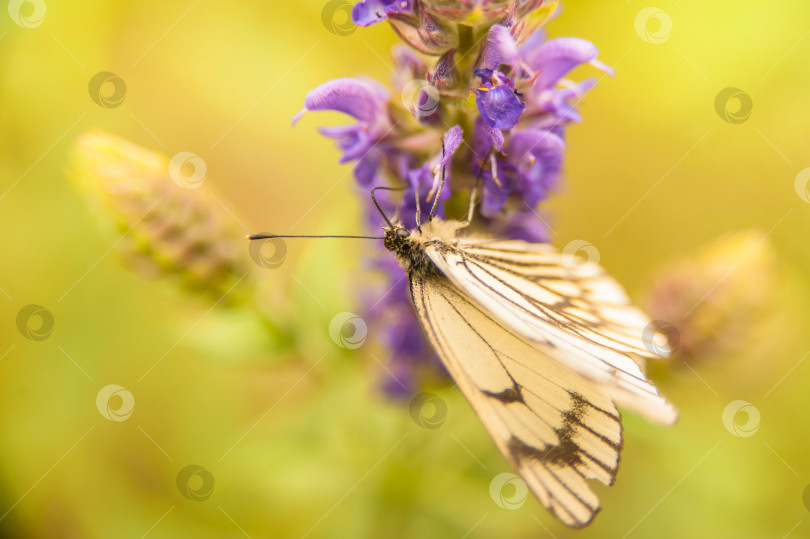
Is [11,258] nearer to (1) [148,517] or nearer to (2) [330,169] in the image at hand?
(1) [148,517]

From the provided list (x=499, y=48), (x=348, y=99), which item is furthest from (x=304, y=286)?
(x=499, y=48)

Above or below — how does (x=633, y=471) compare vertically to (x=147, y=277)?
above

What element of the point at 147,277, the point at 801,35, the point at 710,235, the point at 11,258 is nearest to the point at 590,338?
the point at 147,277

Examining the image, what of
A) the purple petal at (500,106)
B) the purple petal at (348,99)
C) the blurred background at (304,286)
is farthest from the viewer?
the blurred background at (304,286)

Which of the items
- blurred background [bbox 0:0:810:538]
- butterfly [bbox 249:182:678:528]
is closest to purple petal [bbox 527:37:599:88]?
butterfly [bbox 249:182:678:528]

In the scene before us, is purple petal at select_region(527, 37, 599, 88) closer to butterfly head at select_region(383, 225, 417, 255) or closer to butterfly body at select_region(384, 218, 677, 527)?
butterfly body at select_region(384, 218, 677, 527)

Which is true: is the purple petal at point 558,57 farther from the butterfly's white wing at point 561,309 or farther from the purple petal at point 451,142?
the butterfly's white wing at point 561,309

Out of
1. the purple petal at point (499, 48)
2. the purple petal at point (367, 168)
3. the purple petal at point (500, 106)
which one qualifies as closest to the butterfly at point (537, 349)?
the purple petal at point (367, 168)
